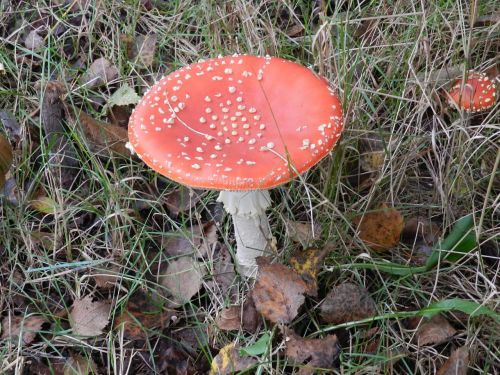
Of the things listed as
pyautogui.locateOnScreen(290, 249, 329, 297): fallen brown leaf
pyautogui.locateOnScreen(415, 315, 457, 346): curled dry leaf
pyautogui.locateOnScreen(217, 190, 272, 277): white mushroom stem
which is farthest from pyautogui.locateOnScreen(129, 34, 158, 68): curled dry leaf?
pyautogui.locateOnScreen(415, 315, 457, 346): curled dry leaf

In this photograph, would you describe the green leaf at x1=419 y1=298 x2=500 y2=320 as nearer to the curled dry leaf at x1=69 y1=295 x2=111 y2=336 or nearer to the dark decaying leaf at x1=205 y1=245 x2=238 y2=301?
the dark decaying leaf at x1=205 y1=245 x2=238 y2=301

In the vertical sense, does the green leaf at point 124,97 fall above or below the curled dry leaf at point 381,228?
above

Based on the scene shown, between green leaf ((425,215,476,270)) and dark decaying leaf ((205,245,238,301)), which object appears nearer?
green leaf ((425,215,476,270))

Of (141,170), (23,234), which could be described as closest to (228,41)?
(141,170)

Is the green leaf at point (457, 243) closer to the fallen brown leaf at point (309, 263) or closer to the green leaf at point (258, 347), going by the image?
the fallen brown leaf at point (309, 263)

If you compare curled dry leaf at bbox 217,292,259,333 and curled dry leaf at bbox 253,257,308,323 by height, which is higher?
curled dry leaf at bbox 253,257,308,323

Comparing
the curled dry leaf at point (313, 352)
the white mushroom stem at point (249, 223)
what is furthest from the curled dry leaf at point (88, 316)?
the curled dry leaf at point (313, 352)
